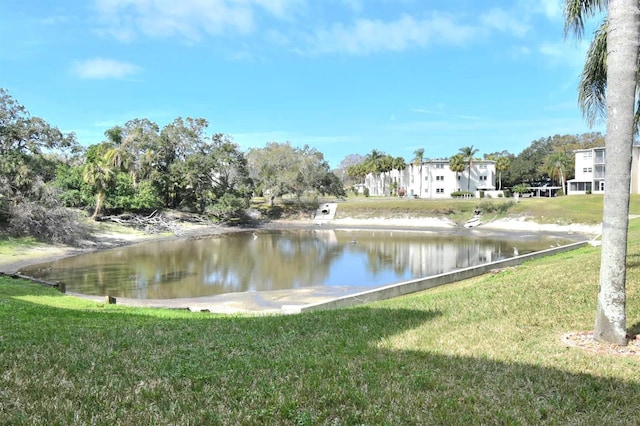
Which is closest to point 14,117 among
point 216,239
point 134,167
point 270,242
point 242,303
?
point 134,167

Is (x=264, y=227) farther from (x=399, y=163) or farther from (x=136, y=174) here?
(x=399, y=163)

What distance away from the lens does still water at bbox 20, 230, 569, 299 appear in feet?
78.2

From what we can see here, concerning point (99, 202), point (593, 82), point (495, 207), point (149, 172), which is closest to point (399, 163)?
point (495, 207)

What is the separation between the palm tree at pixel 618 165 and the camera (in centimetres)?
576

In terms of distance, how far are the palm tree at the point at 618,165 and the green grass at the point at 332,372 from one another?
0.69 metres

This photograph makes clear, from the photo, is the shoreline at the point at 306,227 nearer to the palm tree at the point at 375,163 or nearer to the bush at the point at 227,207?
the bush at the point at 227,207

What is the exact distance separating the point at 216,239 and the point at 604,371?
153 ft

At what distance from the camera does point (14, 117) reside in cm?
4056

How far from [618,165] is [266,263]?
27.8 metres

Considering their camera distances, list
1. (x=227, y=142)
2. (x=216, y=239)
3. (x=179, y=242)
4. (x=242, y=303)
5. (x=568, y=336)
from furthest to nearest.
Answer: (x=227, y=142) → (x=216, y=239) → (x=179, y=242) → (x=242, y=303) → (x=568, y=336)

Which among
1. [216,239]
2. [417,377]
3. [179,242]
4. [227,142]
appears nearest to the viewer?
[417,377]

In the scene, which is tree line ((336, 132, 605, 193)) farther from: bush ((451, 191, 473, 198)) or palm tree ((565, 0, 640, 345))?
palm tree ((565, 0, 640, 345))

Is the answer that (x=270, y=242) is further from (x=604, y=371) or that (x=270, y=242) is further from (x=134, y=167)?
(x=604, y=371)

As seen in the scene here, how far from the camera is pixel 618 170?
5.79 meters
